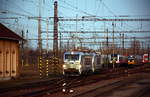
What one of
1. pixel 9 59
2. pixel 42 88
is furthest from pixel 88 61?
pixel 42 88

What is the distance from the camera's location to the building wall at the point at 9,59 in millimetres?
27375

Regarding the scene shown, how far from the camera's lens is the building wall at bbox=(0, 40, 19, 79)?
27375 mm

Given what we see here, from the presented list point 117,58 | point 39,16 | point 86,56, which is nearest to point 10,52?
point 39,16

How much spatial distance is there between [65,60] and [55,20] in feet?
23.5

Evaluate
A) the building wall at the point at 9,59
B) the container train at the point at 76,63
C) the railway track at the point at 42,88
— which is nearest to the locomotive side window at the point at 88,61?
the container train at the point at 76,63

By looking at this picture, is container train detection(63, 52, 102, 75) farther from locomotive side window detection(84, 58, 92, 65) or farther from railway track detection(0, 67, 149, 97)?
railway track detection(0, 67, 149, 97)

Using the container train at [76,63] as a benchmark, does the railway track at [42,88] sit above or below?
below

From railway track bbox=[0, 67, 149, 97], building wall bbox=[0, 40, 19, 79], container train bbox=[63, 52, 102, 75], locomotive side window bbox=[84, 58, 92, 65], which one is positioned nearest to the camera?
railway track bbox=[0, 67, 149, 97]

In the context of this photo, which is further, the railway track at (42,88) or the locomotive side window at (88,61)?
the locomotive side window at (88,61)

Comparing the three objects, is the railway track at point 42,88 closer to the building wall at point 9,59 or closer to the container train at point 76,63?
the building wall at point 9,59

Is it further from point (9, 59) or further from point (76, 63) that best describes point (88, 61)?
point (9, 59)

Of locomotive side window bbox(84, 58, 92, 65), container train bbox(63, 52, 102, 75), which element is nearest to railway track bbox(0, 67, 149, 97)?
container train bbox(63, 52, 102, 75)

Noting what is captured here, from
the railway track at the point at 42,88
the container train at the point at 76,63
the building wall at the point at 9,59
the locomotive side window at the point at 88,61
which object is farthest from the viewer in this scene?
the locomotive side window at the point at 88,61

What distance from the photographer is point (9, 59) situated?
28.7 metres
